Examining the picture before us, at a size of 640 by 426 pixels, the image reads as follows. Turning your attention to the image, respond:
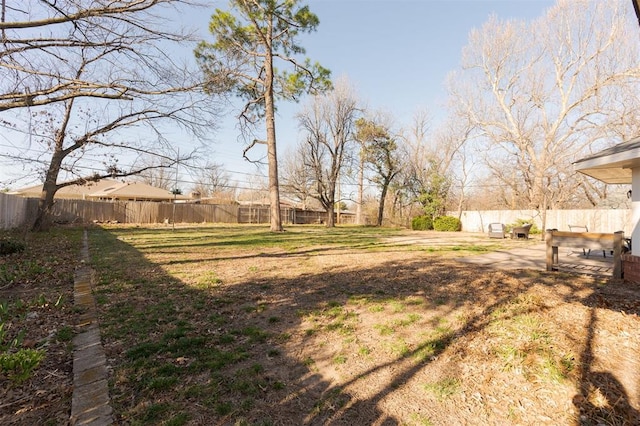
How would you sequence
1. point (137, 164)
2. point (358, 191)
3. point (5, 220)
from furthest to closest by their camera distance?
1. point (358, 191)
2. point (5, 220)
3. point (137, 164)

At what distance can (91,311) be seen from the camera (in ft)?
11.7

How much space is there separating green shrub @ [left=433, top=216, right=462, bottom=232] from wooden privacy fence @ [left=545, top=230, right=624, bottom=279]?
51.7 feet

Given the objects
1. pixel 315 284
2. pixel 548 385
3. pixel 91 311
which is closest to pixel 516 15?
pixel 315 284

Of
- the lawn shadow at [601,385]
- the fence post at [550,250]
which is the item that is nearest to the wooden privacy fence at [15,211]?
the lawn shadow at [601,385]

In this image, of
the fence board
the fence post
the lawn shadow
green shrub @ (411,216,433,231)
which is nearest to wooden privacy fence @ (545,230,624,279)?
the fence post

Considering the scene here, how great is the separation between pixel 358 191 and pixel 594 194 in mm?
18088

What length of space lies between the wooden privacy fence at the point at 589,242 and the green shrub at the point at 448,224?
15.7 meters

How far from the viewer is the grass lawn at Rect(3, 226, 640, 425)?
6.15ft

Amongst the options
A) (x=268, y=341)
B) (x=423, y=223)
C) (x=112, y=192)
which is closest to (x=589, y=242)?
(x=268, y=341)

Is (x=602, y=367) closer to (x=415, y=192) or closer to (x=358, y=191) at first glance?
(x=415, y=192)

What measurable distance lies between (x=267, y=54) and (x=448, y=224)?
15.7 metres

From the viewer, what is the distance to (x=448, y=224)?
2105 centimetres

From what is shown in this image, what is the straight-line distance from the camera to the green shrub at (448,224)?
20938mm

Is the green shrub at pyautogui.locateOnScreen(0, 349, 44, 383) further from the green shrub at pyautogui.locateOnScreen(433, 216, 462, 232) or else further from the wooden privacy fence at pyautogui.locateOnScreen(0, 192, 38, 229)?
the green shrub at pyautogui.locateOnScreen(433, 216, 462, 232)
